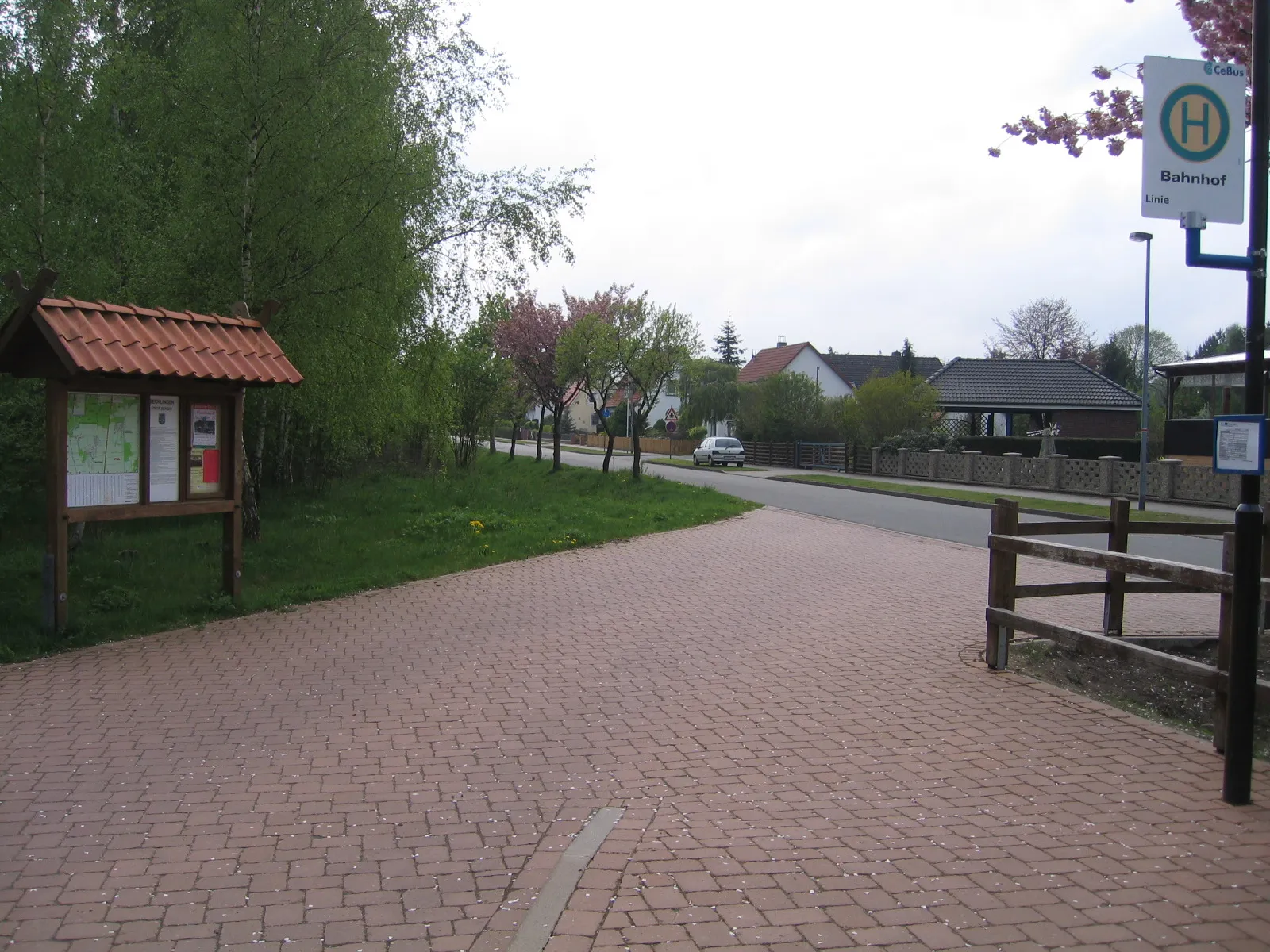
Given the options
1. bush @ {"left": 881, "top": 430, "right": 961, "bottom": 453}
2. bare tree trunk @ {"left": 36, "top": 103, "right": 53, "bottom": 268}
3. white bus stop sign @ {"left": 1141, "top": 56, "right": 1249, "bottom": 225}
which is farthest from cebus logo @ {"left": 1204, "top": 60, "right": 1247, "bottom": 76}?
bush @ {"left": 881, "top": 430, "right": 961, "bottom": 453}

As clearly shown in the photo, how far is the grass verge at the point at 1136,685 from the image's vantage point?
6.44 meters

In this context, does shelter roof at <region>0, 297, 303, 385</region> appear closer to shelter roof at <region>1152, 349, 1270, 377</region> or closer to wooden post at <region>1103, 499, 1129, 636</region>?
wooden post at <region>1103, 499, 1129, 636</region>

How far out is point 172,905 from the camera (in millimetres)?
3885

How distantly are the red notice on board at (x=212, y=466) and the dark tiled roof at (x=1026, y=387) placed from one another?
44.5m

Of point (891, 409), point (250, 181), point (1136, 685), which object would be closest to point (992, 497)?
point (891, 409)

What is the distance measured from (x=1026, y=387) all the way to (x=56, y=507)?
49.6m

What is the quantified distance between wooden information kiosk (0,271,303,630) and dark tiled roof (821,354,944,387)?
63.7 m

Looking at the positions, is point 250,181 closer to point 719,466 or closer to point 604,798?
point 604,798

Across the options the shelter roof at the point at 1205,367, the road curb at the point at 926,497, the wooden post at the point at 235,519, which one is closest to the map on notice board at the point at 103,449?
the wooden post at the point at 235,519

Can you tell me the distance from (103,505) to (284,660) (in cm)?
235

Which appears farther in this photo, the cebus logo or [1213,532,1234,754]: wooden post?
[1213,532,1234,754]: wooden post

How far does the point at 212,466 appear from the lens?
9.62 m

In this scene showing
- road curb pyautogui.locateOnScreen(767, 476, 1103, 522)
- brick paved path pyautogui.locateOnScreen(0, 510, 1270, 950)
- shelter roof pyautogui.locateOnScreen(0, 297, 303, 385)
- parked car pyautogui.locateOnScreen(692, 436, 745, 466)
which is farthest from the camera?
parked car pyautogui.locateOnScreen(692, 436, 745, 466)

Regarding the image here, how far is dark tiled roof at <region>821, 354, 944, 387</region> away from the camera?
71.9 meters
